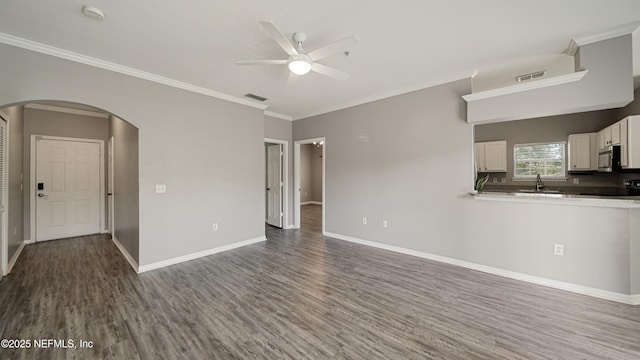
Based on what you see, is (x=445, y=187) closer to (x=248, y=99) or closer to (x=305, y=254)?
(x=305, y=254)

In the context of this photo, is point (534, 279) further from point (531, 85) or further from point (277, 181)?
point (277, 181)

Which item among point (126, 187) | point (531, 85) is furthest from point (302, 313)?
point (531, 85)

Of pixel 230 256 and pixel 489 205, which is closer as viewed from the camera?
pixel 489 205

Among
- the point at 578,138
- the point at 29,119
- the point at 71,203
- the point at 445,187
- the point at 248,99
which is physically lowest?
the point at 71,203

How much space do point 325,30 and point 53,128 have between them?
19.7 feet

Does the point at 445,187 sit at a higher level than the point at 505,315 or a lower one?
higher

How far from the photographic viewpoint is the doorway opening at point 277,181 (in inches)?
232

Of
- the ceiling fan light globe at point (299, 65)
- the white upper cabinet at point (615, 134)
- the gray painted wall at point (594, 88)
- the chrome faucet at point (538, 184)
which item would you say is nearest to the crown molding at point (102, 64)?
the ceiling fan light globe at point (299, 65)

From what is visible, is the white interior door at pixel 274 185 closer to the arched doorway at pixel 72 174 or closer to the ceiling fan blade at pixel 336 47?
the arched doorway at pixel 72 174

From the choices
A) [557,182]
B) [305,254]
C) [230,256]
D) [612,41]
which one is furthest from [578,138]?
[230,256]

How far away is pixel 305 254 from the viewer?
13.5 feet

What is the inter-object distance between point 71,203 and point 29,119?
1758 mm

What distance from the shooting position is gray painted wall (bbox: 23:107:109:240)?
4484mm

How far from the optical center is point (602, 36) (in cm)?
249
